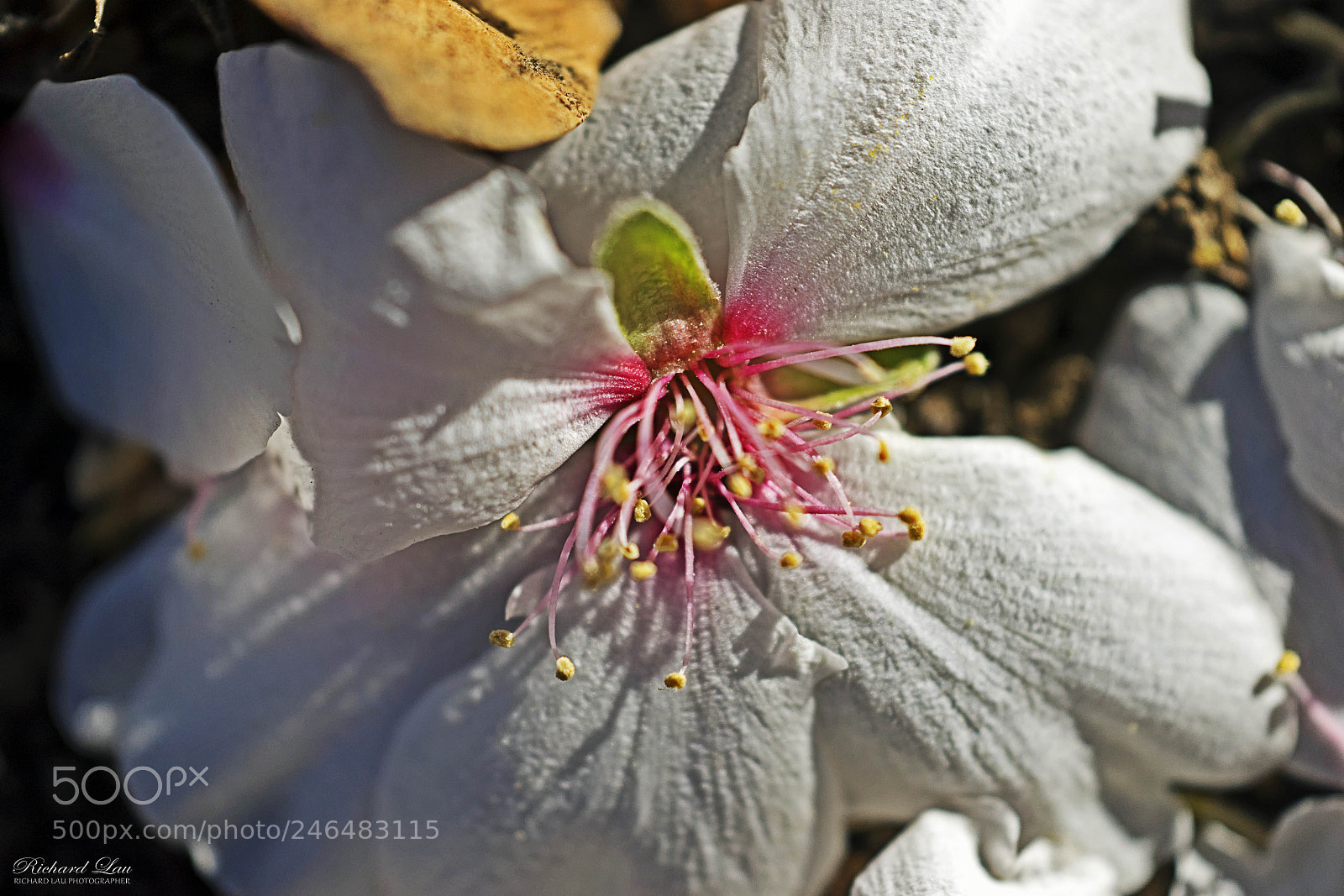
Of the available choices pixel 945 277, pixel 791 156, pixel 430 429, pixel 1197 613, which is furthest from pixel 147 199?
pixel 1197 613

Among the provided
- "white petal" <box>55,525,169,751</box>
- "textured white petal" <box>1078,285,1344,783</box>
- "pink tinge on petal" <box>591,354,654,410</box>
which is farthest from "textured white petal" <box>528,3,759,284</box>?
"white petal" <box>55,525,169,751</box>

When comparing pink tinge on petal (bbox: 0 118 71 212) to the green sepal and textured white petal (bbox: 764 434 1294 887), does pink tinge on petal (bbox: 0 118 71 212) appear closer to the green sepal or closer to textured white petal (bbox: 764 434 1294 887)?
the green sepal

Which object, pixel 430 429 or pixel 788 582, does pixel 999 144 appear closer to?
pixel 788 582

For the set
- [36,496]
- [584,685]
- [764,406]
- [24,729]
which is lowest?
[24,729]

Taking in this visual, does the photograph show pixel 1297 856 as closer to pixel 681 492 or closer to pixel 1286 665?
pixel 1286 665

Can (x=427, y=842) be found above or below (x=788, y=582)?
below

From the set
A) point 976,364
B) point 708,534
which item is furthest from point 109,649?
point 976,364
